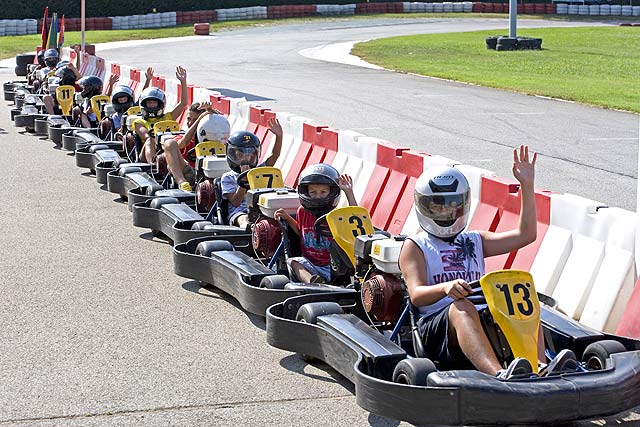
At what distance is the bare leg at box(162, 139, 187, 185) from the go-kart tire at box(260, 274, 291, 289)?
4.22m

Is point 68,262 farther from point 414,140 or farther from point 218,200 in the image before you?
point 414,140

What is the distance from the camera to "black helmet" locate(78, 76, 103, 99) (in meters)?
17.3

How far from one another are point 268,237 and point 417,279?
2.48 m

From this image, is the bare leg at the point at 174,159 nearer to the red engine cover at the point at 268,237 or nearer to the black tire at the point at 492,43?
the red engine cover at the point at 268,237

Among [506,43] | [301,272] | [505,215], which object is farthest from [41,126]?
[506,43]

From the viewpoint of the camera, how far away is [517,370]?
16.5 ft

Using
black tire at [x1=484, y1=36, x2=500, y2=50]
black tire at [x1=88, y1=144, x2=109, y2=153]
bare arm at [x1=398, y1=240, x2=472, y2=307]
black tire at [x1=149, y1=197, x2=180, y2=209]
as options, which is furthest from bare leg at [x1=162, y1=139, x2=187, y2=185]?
black tire at [x1=484, y1=36, x2=500, y2=50]

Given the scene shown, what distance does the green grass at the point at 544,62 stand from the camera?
23.5 m

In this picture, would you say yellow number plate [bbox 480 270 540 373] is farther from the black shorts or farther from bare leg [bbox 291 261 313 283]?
bare leg [bbox 291 261 313 283]

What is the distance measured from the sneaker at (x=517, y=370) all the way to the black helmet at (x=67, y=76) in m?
14.9

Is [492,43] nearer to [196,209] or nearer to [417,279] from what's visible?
[196,209]

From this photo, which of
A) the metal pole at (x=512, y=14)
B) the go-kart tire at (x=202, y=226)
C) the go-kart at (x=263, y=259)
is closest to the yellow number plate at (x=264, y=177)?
the go-kart tire at (x=202, y=226)

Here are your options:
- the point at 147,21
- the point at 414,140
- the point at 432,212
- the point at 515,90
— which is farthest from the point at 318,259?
the point at 147,21

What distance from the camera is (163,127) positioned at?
12.5m
